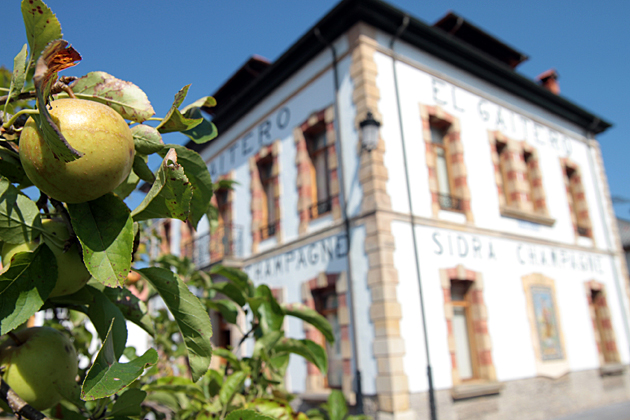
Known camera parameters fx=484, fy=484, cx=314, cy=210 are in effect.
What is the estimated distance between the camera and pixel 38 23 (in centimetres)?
63

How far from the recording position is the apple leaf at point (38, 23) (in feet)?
2.06

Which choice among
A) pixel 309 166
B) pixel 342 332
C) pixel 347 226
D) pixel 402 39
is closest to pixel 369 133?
pixel 347 226

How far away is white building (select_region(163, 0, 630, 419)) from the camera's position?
749 centimetres

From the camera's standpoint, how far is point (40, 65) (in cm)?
56

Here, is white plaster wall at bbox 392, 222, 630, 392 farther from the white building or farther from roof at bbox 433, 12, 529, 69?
roof at bbox 433, 12, 529, 69

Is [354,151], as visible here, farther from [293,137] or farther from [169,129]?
[169,129]

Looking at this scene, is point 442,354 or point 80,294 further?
point 442,354

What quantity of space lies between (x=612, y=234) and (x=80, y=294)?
545 inches

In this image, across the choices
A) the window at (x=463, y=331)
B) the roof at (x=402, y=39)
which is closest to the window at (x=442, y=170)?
the window at (x=463, y=331)

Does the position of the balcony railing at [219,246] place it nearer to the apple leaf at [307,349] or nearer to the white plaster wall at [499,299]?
the white plaster wall at [499,299]

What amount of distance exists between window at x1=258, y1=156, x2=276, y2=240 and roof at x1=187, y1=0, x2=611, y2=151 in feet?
4.85

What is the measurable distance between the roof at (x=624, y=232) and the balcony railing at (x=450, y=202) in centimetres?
1431

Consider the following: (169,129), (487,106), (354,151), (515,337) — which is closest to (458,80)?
(487,106)

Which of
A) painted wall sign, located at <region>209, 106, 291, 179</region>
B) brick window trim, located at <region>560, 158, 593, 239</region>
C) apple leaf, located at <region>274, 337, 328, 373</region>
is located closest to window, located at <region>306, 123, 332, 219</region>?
painted wall sign, located at <region>209, 106, 291, 179</region>
